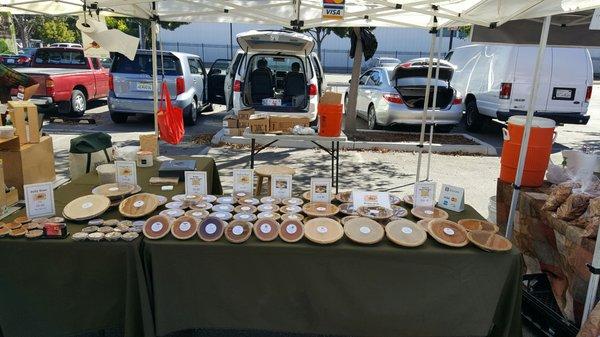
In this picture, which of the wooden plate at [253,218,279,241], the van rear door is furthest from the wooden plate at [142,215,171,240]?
the van rear door

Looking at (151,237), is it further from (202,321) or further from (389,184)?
(389,184)

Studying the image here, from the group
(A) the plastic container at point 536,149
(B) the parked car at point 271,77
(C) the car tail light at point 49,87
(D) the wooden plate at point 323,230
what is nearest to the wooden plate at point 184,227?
(D) the wooden plate at point 323,230

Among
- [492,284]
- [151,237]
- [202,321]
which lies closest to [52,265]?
[151,237]

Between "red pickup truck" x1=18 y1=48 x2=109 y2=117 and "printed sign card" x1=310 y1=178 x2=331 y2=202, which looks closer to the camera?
"printed sign card" x1=310 y1=178 x2=331 y2=202

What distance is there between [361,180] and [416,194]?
328 cm

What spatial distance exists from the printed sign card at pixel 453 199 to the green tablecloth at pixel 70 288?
1984 mm

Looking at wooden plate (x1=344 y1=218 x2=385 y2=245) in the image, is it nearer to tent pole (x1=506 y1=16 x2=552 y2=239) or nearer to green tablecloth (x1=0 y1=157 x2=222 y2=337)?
green tablecloth (x1=0 y1=157 x2=222 y2=337)

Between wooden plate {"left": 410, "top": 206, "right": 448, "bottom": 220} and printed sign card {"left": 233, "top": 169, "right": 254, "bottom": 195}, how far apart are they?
116 cm

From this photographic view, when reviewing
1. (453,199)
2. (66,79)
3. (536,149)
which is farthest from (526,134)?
(66,79)

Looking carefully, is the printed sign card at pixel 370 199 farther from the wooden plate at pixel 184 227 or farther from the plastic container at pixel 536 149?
the plastic container at pixel 536 149

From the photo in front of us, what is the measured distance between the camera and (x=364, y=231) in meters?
2.44

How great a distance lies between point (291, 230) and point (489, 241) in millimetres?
1101

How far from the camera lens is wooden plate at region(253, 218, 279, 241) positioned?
93.2 inches

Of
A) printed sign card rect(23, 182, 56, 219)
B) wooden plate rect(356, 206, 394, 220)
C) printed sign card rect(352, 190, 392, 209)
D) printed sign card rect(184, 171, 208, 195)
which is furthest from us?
printed sign card rect(184, 171, 208, 195)
